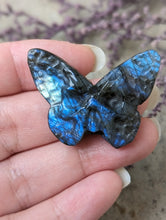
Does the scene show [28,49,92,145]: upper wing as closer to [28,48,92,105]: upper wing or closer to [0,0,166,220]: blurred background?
[28,48,92,105]: upper wing

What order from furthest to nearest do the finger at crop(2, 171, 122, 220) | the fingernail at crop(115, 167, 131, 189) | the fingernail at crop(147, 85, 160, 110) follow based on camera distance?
the fingernail at crop(147, 85, 160, 110) → the fingernail at crop(115, 167, 131, 189) → the finger at crop(2, 171, 122, 220)

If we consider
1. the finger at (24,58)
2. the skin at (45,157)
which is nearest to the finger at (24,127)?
the skin at (45,157)

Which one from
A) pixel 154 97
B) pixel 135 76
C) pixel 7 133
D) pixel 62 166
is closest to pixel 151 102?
pixel 154 97

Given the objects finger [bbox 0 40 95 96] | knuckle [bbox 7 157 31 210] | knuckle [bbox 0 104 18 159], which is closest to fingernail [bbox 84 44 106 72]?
finger [bbox 0 40 95 96]

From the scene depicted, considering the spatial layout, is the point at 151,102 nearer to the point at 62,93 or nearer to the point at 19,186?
the point at 62,93

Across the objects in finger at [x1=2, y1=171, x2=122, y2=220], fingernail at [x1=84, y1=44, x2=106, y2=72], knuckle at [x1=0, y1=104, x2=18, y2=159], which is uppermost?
fingernail at [x1=84, y1=44, x2=106, y2=72]

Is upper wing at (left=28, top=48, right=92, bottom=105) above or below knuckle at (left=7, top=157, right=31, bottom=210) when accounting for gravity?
above

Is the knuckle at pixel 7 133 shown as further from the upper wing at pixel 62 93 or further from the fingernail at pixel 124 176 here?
the fingernail at pixel 124 176
